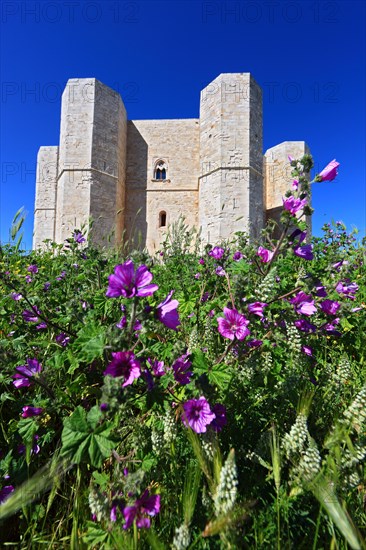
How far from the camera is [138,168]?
16.6 m

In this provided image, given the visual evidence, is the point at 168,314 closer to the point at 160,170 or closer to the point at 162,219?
the point at 162,219

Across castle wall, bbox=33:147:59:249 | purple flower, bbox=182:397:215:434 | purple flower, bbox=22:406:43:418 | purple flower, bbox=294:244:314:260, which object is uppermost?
castle wall, bbox=33:147:59:249

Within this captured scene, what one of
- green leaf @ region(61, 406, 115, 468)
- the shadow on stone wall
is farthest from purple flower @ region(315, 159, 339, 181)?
the shadow on stone wall

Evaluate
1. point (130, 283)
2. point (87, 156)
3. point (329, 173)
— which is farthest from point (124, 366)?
point (87, 156)

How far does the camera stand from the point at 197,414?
2.74ft

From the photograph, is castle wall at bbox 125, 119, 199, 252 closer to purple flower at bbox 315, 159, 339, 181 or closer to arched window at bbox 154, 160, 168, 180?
arched window at bbox 154, 160, 168, 180

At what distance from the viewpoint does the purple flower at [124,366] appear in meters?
0.77

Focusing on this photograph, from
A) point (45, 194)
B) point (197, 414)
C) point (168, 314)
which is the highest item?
point (45, 194)

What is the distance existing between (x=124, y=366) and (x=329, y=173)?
1049 mm

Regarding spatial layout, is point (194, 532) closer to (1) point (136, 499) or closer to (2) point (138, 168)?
(1) point (136, 499)

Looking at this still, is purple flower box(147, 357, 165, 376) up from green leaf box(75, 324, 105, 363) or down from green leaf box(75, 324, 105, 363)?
down

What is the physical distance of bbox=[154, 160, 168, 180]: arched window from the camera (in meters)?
16.3

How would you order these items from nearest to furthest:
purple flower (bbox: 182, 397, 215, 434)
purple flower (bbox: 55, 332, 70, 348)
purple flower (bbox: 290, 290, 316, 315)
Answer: purple flower (bbox: 182, 397, 215, 434)
purple flower (bbox: 290, 290, 316, 315)
purple flower (bbox: 55, 332, 70, 348)

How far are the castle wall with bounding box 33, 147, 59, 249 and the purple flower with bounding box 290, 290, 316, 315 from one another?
20.3 m
